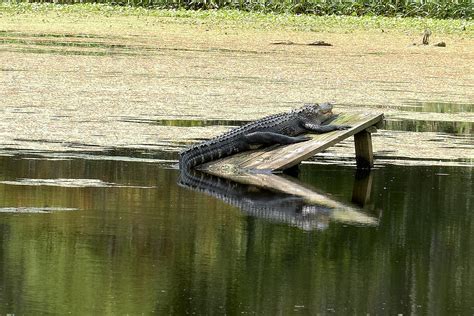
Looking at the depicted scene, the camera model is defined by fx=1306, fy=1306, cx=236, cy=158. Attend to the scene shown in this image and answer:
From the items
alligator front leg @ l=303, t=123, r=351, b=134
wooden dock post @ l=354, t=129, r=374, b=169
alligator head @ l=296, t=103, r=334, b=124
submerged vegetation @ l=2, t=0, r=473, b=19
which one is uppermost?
alligator head @ l=296, t=103, r=334, b=124

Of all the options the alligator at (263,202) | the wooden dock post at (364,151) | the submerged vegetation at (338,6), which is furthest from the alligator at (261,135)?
the submerged vegetation at (338,6)

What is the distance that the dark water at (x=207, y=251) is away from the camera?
6371mm

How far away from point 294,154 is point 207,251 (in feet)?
12.5

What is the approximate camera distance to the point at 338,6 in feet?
173

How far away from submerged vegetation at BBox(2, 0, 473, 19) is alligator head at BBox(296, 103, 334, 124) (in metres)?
39.2

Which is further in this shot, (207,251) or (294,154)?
(294,154)

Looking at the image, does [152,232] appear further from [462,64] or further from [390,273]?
[462,64]

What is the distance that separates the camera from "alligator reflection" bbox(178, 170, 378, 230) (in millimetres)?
8898

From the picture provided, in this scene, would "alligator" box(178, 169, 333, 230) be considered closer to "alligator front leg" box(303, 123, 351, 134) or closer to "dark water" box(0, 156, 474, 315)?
"dark water" box(0, 156, 474, 315)

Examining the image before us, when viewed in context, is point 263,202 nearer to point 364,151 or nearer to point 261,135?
point 261,135

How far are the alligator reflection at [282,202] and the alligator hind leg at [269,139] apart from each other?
0.65 metres

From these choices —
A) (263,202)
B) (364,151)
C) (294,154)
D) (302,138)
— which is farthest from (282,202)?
(364,151)

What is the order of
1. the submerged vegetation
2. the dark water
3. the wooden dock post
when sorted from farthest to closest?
the submerged vegetation → the wooden dock post → the dark water

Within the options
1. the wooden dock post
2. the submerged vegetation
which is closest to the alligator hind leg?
the wooden dock post
